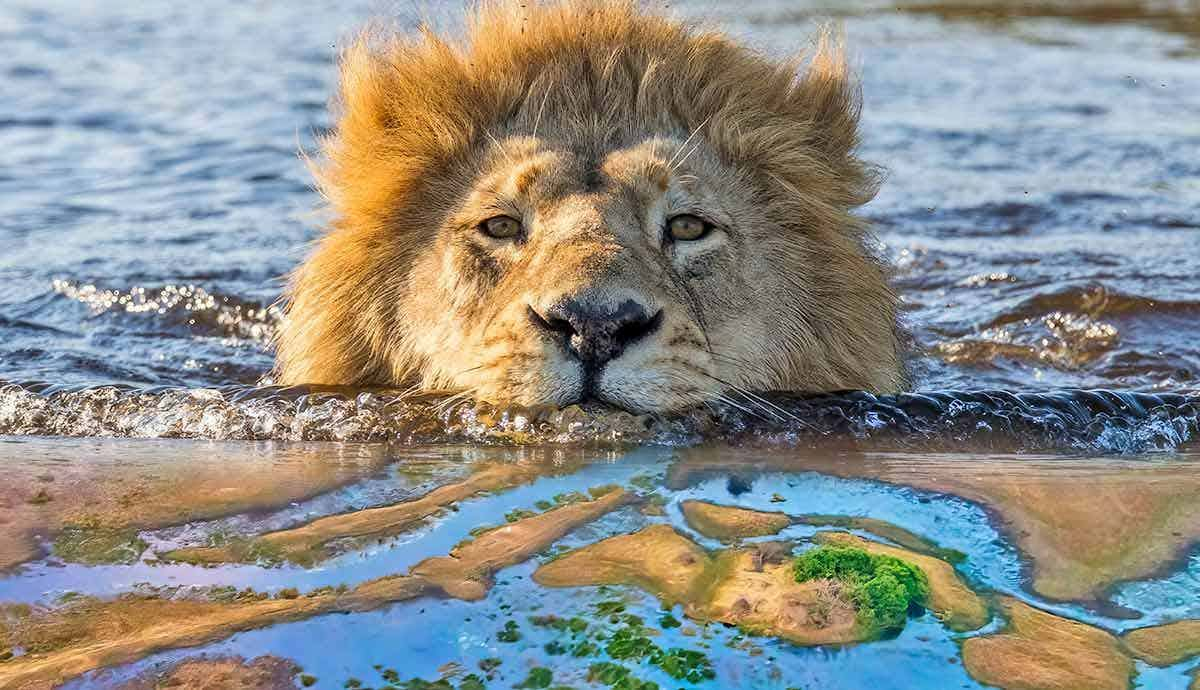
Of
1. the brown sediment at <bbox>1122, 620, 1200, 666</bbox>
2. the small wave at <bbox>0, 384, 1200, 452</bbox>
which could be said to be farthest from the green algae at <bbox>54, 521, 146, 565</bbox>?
the brown sediment at <bbox>1122, 620, 1200, 666</bbox>

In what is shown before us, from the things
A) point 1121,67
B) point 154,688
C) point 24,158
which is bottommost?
point 154,688

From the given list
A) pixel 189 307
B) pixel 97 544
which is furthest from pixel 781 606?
pixel 189 307

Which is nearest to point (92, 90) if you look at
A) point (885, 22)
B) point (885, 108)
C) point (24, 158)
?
point (24, 158)

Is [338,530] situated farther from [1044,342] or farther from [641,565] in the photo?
[1044,342]

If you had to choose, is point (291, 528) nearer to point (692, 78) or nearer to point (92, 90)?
point (692, 78)

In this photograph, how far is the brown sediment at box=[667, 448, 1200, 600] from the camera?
9.52ft

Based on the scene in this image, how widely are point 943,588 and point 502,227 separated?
6.07 feet

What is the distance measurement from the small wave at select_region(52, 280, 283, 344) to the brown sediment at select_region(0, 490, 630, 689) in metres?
4.27

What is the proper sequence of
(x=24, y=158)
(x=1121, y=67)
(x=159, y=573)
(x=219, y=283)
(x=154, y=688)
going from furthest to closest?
(x=1121, y=67)
(x=24, y=158)
(x=219, y=283)
(x=159, y=573)
(x=154, y=688)

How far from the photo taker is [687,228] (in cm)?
428

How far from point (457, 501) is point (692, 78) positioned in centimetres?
182

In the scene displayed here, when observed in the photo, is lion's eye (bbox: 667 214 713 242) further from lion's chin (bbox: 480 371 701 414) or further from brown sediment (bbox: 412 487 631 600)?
brown sediment (bbox: 412 487 631 600)

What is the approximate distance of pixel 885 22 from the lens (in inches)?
549

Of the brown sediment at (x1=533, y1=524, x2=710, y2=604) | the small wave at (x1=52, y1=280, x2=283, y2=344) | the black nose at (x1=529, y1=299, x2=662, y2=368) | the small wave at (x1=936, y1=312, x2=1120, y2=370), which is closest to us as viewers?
the brown sediment at (x1=533, y1=524, x2=710, y2=604)
